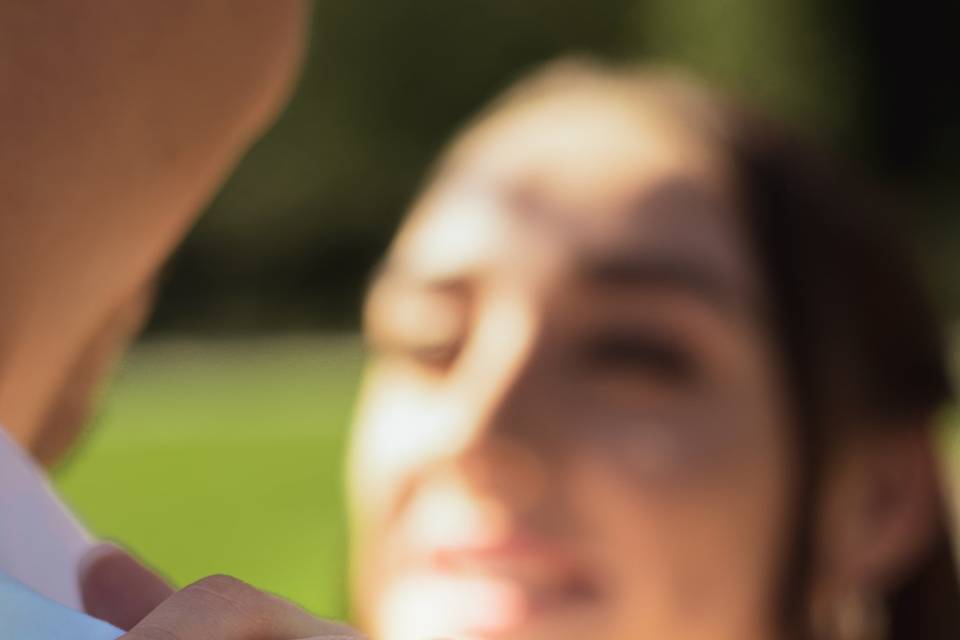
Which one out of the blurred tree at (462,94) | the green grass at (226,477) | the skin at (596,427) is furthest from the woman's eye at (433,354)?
the blurred tree at (462,94)

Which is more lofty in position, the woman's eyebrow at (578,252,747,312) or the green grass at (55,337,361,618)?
the green grass at (55,337,361,618)

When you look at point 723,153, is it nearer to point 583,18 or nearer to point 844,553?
point 844,553

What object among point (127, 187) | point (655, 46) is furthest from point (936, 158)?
point (127, 187)

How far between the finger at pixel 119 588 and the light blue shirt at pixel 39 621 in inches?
2.1

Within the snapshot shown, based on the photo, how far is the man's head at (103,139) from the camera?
0.99 feet

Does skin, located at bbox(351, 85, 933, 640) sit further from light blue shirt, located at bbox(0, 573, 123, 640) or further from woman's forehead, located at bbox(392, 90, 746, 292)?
light blue shirt, located at bbox(0, 573, 123, 640)

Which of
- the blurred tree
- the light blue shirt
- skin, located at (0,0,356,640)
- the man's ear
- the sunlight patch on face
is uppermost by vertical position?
the blurred tree

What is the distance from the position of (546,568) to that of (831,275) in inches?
12.7

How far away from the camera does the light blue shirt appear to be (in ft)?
0.78

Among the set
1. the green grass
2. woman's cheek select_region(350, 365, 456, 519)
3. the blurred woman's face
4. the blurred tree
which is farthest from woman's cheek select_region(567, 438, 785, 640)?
the blurred tree

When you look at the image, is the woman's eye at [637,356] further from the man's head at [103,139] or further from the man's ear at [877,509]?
the man's head at [103,139]

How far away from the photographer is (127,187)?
1.07 feet

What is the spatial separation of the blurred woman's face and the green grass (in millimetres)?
459

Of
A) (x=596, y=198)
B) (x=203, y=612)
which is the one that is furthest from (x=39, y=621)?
(x=596, y=198)
